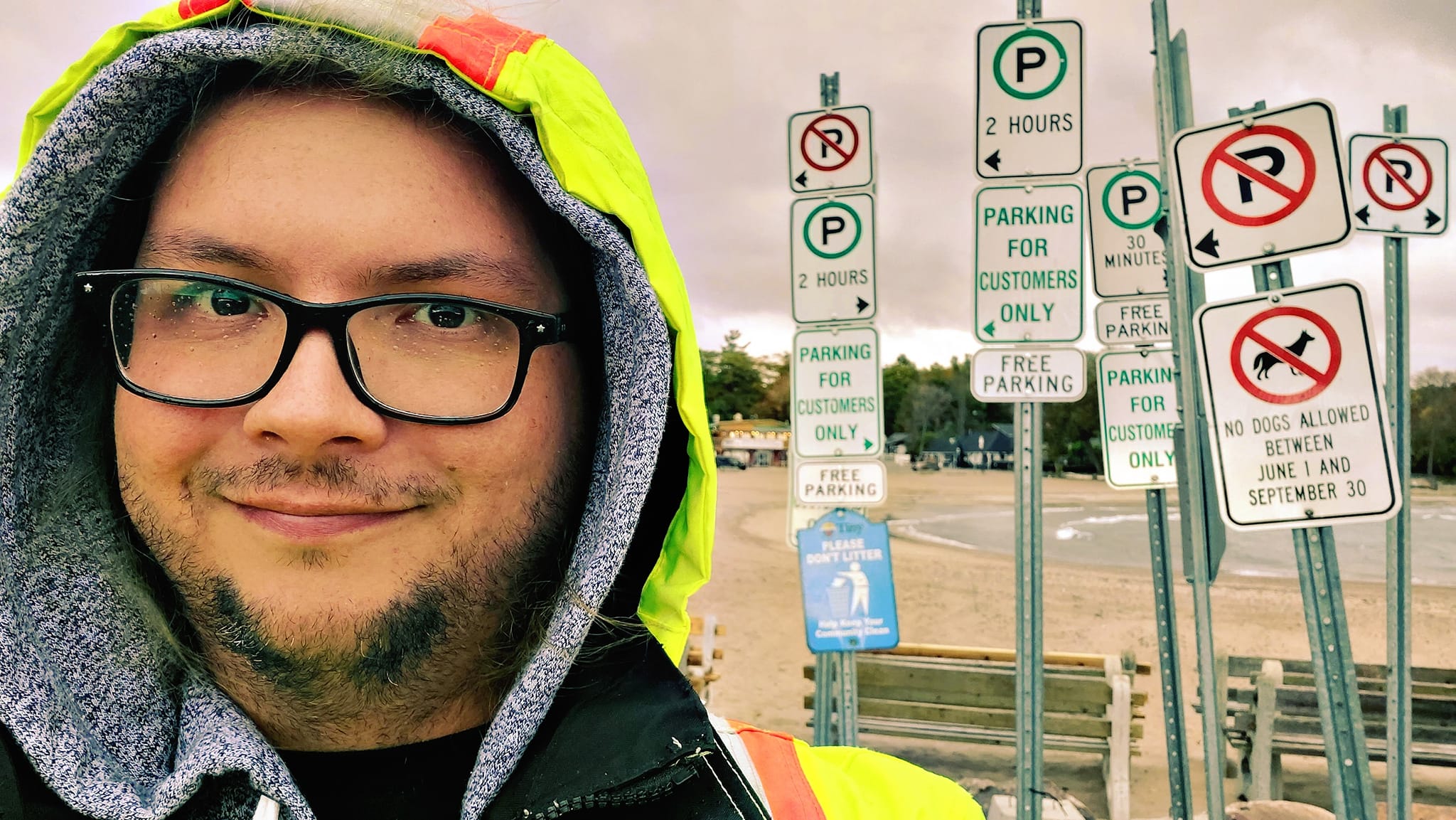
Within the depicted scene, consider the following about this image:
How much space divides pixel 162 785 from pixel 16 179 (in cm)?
79

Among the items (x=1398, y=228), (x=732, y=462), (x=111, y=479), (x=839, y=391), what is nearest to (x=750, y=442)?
(x=732, y=462)

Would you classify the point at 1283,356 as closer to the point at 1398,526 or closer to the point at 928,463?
the point at 1398,526

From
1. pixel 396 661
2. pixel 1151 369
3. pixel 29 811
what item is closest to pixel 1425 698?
pixel 1151 369

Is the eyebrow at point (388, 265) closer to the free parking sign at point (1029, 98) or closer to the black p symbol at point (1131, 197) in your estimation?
the free parking sign at point (1029, 98)

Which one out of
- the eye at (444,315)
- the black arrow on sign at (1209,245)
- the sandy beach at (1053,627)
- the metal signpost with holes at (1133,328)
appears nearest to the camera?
the eye at (444,315)

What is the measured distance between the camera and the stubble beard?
99 cm

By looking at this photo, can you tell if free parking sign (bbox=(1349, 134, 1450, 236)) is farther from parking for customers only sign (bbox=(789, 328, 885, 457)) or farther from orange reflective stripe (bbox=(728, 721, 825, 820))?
orange reflective stripe (bbox=(728, 721, 825, 820))

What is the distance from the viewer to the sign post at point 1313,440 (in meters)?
1.94

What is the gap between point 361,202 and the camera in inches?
40.6

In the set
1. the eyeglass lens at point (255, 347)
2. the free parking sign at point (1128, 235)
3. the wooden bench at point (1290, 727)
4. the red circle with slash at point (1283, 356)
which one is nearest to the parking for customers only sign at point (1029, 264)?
the free parking sign at point (1128, 235)

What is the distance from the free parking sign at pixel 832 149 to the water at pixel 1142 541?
8.91 metres

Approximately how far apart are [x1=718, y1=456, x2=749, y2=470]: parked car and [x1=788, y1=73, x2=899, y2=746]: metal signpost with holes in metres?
43.7

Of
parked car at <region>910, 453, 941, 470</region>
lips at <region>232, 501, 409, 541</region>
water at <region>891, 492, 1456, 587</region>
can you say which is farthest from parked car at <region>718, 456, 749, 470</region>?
lips at <region>232, 501, 409, 541</region>

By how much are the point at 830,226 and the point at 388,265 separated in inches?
115
